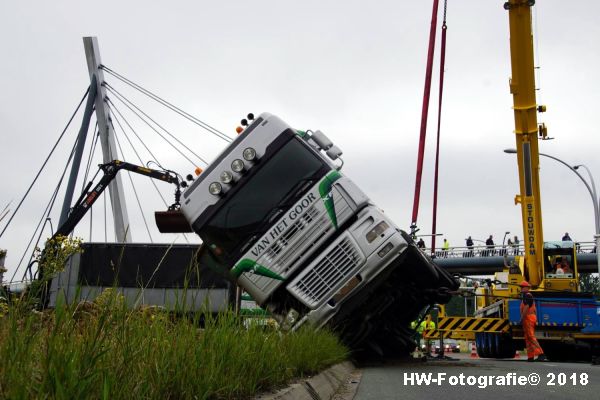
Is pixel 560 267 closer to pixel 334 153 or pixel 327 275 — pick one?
pixel 334 153

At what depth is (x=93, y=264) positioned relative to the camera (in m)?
17.1

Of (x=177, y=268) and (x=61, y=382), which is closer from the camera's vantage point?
(x=61, y=382)

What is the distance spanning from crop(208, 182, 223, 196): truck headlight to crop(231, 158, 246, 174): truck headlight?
0.30 metres

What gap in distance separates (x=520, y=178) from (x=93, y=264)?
1028cm

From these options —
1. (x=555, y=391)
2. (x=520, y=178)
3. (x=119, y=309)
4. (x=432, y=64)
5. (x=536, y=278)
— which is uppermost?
(x=432, y=64)

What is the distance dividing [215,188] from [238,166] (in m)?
0.43

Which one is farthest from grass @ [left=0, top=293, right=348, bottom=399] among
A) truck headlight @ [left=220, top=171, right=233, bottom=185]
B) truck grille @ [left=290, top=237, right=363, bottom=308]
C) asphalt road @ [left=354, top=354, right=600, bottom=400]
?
truck headlight @ [left=220, top=171, right=233, bottom=185]

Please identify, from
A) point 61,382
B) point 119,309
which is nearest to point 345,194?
point 119,309

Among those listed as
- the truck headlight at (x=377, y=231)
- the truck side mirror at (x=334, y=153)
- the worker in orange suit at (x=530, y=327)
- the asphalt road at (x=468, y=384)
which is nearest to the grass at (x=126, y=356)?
the asphalt road at (x=468, y=384)

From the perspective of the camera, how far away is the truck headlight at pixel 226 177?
9445mm

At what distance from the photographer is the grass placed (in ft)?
8.17

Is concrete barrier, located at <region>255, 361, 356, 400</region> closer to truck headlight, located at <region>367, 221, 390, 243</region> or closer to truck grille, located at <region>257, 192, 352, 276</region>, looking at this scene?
truck grille, located at <region>257, 192, 352, 276</region>

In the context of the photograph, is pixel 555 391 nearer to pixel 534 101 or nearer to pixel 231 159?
pixel 231 159

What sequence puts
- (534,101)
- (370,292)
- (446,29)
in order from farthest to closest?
(446,29), (534,101), (370,292)
